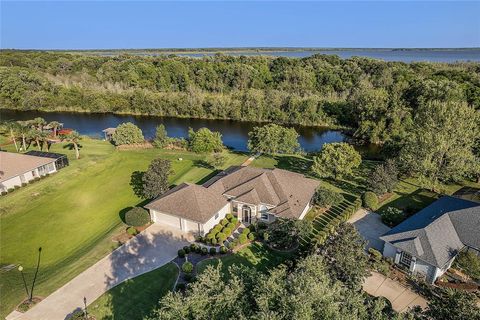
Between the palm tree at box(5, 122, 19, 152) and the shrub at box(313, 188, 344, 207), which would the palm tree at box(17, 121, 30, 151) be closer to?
the palm tree at box(5, 122, 19, 152)

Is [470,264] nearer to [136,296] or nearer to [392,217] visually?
[392,217]

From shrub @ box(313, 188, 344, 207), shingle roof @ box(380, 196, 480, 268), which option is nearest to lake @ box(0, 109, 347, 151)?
shrub @ box(313, 188, 344, 207)

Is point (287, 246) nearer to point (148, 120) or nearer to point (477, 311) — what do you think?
point (477, 311)

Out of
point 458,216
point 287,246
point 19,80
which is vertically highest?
point 19,80

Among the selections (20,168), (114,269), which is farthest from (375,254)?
(20,168)

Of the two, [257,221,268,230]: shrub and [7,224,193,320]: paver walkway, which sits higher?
[257,221,268,230]: shrub

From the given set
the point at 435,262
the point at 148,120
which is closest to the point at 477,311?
the point at 435,262
